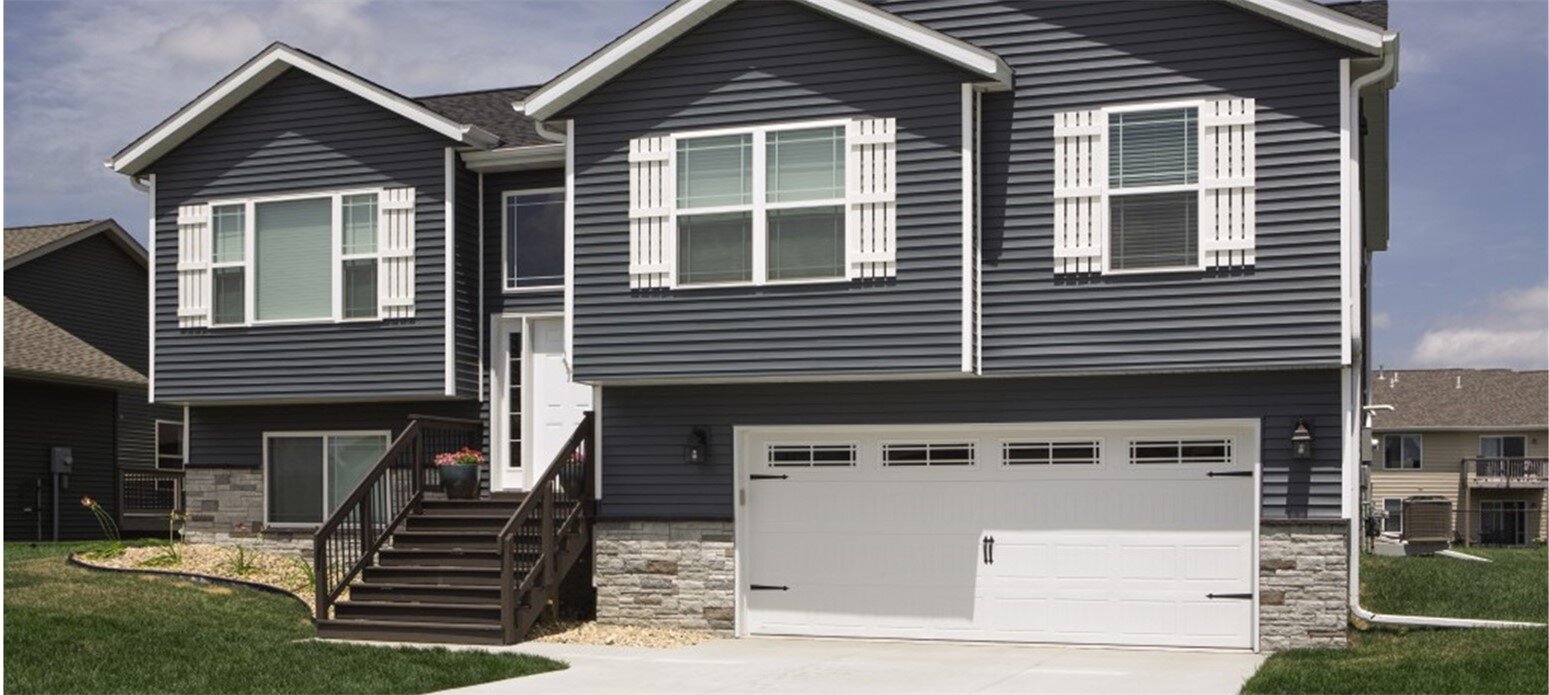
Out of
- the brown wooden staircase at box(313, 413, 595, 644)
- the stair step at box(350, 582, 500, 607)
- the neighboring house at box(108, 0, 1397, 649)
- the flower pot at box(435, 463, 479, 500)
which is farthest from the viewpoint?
the flower pot at box(435, 463, 479, 500)

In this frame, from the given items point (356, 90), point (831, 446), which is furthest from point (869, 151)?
point (356, 90)

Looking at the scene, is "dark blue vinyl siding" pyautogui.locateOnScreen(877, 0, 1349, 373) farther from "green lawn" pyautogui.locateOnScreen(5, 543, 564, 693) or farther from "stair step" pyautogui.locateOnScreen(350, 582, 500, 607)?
"green lawn" pyautogui.locateOnScreen(5, 543, 564, 693)

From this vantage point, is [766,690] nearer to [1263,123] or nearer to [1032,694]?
[1032,694]

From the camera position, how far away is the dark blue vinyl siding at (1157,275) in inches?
565

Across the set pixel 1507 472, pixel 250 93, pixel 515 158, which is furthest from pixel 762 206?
pixel 1507 472

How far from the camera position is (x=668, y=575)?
16516mm

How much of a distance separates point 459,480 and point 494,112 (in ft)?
17.3

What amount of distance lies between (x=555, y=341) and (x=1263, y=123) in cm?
838

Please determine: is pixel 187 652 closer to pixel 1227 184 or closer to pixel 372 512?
pixel 372 512

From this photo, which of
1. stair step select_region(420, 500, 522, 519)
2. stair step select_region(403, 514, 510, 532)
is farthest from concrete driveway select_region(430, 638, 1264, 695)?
stair step select_region(420, 500, 522, 519)

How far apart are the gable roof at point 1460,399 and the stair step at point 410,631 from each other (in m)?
42.3

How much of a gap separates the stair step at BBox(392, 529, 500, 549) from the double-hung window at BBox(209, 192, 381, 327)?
3077mm

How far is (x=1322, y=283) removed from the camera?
1429cm

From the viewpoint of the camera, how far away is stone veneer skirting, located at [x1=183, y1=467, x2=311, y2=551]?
66.8 ft
